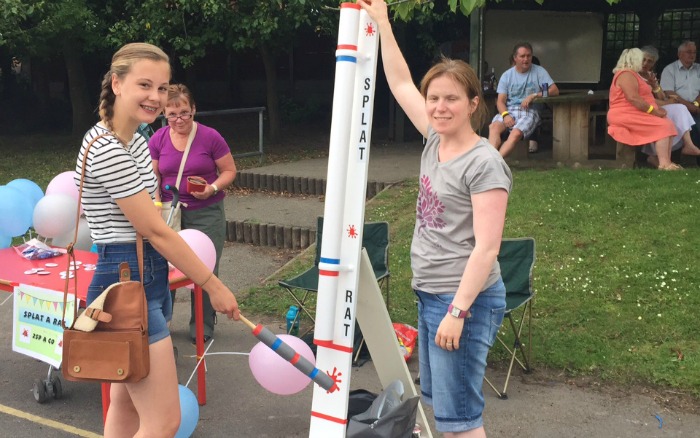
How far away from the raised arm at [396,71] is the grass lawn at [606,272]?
7.66 ft

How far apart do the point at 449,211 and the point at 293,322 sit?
8.98 feet

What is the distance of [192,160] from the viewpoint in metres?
5.36

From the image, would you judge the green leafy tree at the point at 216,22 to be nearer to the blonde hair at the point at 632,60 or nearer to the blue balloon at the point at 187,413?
the blonde hair at the point at 632,60

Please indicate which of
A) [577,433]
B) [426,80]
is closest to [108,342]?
[426,80]

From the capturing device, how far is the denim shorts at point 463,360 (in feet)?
10.1

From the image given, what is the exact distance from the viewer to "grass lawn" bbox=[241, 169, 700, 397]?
510 centimetres

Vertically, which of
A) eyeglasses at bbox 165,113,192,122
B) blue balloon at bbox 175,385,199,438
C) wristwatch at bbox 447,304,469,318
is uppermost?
eyeglasses at bbox 165,113,192,122

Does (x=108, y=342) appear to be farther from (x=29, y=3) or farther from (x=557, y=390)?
(x=29, y=3)

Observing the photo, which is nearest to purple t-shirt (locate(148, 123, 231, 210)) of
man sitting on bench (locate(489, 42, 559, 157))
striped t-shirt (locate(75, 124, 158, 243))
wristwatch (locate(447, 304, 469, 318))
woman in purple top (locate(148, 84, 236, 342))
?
woman in purple top (locate(148, 84, 236, 342))

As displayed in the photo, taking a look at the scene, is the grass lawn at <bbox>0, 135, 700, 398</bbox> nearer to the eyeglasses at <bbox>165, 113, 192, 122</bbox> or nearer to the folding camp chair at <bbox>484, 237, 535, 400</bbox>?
the folding camp chair at <bbox>484, 237, 535, 400</bbox>

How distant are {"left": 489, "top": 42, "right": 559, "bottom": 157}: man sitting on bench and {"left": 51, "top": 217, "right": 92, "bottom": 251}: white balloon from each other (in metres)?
5.61

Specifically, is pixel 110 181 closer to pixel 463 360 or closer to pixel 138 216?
pixel 138 216

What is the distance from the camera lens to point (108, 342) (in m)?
2.82

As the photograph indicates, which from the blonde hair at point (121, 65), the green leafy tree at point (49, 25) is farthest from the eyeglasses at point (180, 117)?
the green leafy tree at point (49, 25)
